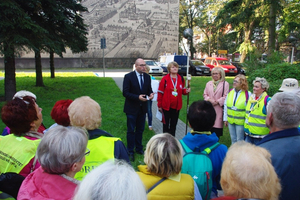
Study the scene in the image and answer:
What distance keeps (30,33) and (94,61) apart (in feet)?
94.6

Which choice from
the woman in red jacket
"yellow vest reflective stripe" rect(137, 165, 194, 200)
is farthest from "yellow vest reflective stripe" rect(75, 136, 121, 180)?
the woman in red jacket

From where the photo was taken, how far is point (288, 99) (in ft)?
7.41

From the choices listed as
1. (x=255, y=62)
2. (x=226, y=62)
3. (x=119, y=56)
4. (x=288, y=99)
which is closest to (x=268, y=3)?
(x=255, y=62)

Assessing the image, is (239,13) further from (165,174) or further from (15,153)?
(15,153)

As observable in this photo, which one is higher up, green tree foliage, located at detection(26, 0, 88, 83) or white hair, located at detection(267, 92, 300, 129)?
green tree foliage, located at detection(26, 0, 88, 83)

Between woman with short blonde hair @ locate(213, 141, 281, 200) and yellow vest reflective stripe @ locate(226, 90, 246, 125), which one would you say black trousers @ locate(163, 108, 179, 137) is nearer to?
yellow vest reflective stripe @ locate(226, 90, 246, 125)

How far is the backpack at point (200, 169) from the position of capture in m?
2.21

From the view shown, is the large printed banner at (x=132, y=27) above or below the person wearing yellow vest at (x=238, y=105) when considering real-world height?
above

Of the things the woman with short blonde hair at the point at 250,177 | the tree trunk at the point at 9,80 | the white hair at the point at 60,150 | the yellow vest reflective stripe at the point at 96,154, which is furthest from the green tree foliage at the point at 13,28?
the woman with short blonde hair at the point at 250,177

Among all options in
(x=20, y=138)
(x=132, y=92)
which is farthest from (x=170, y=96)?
(x=20, y=138)

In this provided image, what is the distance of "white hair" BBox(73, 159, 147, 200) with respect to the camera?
116 cm

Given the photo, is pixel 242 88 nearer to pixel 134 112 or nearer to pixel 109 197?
pixel 134 112

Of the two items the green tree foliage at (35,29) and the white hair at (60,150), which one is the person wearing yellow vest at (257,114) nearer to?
the white hair at (60,150)

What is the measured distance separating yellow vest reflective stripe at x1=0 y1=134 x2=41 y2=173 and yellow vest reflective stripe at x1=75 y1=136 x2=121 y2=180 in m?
0.49
